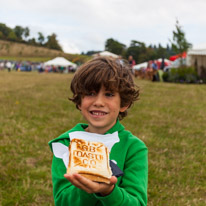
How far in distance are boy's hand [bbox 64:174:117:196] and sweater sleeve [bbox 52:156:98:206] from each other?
0.16 meters

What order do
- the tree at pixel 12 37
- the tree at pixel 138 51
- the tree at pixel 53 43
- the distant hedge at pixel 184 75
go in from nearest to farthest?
the distant hedge at pixel 184 75, the tree at pixel 138 51, the tree at pixel 53 43, the tree at pixel 12 37

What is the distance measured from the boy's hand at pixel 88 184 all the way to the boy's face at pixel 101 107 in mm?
479

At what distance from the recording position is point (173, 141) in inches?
175

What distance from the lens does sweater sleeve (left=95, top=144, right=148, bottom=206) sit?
1.30 meters

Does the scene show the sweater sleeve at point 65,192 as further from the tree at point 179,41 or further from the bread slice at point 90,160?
the tree at point 179,41

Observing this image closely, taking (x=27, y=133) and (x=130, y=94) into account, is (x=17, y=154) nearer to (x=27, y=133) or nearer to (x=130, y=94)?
(x=27, y=133)

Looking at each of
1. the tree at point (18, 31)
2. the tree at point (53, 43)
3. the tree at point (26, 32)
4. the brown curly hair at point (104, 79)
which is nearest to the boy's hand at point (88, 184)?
the brown curly hair at point (104, 79)

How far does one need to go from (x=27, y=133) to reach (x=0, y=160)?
45.8 inches

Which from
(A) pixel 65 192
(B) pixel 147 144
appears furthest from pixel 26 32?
(A) pixel 65 192

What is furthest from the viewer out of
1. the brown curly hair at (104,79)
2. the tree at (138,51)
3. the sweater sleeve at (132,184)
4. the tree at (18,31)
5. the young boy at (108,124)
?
the tree at (18,31)

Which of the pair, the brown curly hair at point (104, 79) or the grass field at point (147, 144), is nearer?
the brown curly hair at point (104, 79)

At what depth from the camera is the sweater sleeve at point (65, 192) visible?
1.37m

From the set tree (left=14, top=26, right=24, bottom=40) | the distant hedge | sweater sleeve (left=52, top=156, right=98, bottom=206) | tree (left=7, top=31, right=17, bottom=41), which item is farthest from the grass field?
tree (left=14, top=26, right=24, bottom=40)

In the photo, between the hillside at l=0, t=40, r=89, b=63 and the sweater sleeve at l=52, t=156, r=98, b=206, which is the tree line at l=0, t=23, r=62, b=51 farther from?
the sweater sleeve at l=52, t=156, r=98, b=206
